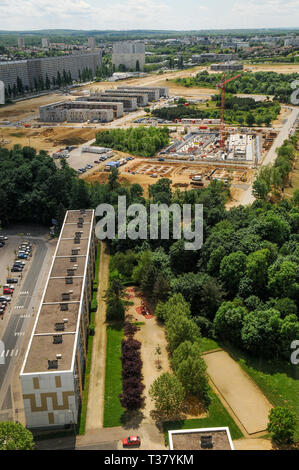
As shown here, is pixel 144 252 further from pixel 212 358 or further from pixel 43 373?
pixel 43 373

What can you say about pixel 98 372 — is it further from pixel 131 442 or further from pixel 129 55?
pixel 129 55

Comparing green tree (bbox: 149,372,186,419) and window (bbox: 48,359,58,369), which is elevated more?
window (bbox: 48,359,58,369)

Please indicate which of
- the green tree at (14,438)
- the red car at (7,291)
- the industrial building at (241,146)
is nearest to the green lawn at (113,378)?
the green tree at (14,438)

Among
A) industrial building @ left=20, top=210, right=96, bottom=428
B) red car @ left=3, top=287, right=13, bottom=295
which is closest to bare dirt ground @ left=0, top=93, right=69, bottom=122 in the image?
red car @ left=3, top=287, right=13, bottom=295

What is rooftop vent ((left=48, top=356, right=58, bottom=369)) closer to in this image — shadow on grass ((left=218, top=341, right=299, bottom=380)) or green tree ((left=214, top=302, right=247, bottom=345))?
green tree ((left=214, top=302, right=247, bottom=345))

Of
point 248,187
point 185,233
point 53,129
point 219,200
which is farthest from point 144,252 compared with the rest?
point 53,129

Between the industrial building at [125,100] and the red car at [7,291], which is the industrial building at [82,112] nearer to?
the industrial building at [125,100]
